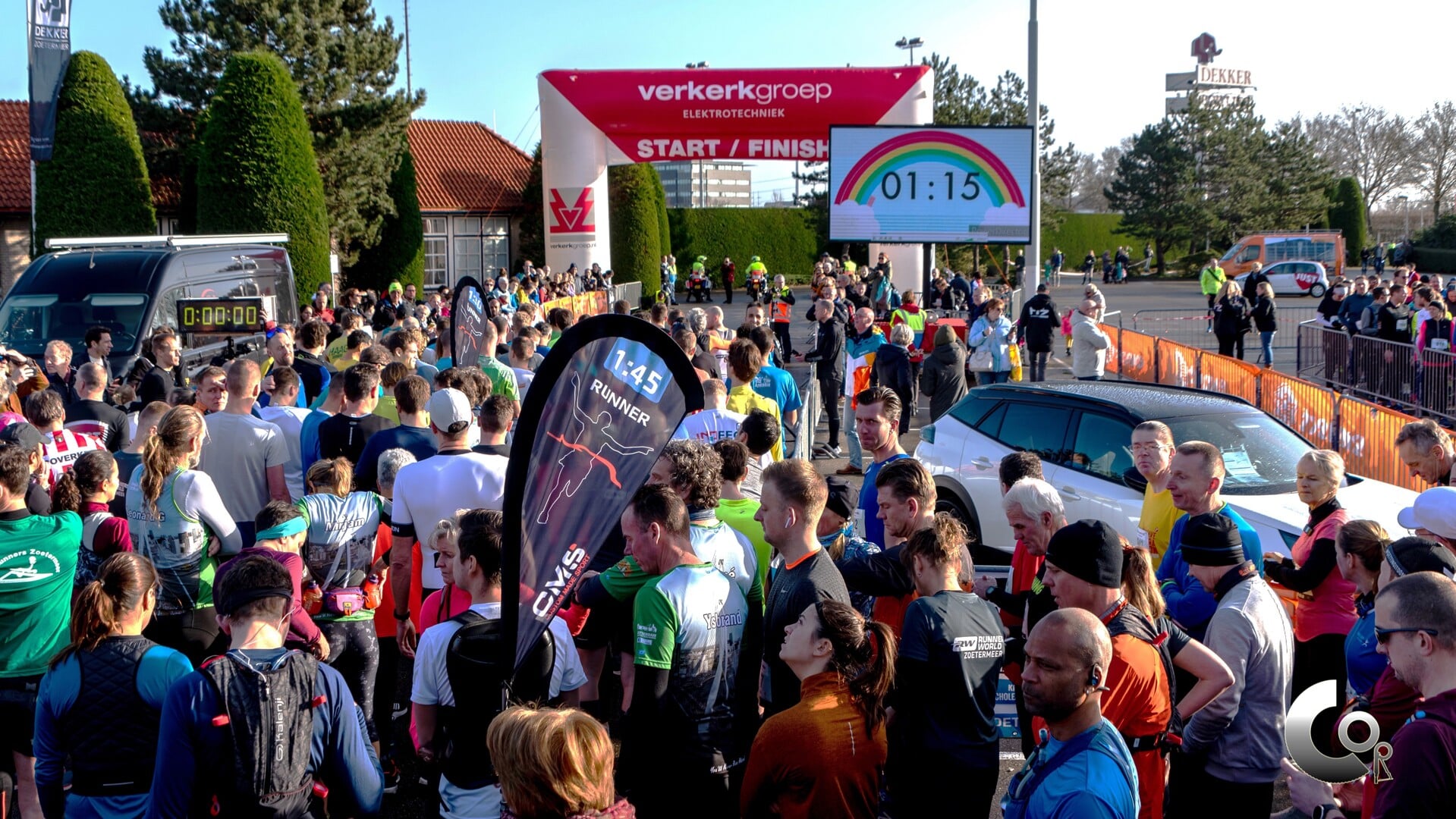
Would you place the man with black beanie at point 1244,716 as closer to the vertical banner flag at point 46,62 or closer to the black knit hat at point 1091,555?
the black knit hat at point 1091,555

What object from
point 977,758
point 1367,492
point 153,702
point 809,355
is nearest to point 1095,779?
point 977,758

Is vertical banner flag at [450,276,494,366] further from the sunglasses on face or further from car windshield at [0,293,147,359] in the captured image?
the sunglasses on face

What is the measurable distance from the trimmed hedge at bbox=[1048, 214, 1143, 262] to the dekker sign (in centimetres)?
3822

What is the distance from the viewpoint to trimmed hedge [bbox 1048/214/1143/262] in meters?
63.2

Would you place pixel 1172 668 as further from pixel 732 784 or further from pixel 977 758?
pixel 732 784

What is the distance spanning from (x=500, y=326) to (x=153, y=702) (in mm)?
7551

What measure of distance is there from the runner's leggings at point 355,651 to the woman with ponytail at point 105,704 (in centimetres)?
144

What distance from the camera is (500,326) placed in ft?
36.9

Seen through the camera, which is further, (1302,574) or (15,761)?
(1302,574)

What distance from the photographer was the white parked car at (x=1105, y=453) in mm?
7531

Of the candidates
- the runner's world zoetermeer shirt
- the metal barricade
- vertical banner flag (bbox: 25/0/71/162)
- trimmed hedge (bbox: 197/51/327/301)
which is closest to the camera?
the runner's world zoetermeer shirt

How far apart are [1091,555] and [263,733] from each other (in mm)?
2583

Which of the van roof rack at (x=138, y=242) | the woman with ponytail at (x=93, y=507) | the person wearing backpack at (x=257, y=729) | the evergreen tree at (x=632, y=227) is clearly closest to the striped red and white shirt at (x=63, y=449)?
the woman with ponytail at (x=93, y=507)

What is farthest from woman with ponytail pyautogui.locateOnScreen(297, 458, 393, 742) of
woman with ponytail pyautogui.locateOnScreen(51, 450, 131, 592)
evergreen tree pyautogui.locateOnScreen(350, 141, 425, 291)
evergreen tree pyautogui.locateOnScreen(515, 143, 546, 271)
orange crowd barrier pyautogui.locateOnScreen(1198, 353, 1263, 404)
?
evergreen tree pyautogui.locateOnScreen(515, 143, 546, 271)
